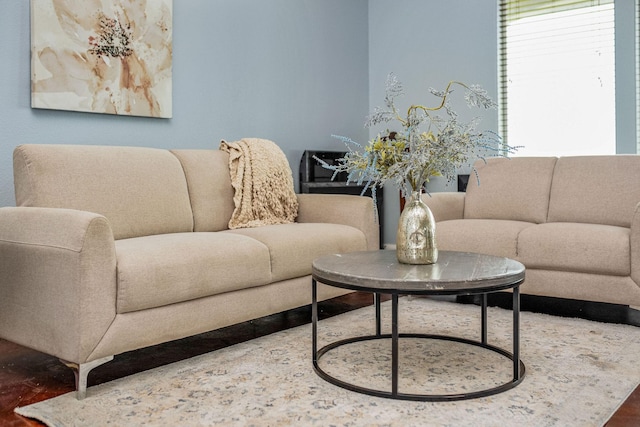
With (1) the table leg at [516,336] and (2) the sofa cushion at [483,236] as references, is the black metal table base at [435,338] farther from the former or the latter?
(2) the sofa cushion at [483,236]

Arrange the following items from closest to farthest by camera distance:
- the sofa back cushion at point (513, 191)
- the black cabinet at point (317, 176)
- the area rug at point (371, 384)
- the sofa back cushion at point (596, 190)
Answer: the area rug at point (371, 384)
the sofa back cushion at point (596, 190)
the sofa back cushion at point (513, 191)
the black cabinet at point (317, 176)

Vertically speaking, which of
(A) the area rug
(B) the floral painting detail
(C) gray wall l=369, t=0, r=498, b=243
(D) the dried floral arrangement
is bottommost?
(A) the area rug

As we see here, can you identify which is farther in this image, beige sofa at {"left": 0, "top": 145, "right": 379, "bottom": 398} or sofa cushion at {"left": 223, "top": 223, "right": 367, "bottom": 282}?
sofa cushion at {"left": 223, "top": 223, "right": 367, "bottom": 282}

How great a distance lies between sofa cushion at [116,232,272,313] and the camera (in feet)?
6.68

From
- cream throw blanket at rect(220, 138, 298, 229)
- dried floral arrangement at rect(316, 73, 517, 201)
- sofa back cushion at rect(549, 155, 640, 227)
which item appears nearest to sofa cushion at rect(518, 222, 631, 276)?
sofa back cushion at rect(549, 155, 640, 227)

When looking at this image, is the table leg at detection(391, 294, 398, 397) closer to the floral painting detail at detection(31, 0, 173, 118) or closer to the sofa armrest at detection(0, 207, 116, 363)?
the sofa armrest at detection(0, 207, 116, 363)

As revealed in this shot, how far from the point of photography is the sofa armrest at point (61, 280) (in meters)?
1.91

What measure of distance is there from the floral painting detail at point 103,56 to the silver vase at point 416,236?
187 centimetres

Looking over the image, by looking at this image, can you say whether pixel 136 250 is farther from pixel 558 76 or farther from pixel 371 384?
pixel 558 76

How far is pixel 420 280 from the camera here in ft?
5.99

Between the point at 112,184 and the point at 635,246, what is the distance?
240 cm

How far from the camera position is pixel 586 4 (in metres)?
4.27

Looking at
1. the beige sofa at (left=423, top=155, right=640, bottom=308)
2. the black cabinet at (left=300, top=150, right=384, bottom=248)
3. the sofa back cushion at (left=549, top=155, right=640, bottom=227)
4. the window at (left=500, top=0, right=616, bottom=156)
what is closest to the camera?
the beige sofa at (left=423, top=155, right=640, bottom=308)

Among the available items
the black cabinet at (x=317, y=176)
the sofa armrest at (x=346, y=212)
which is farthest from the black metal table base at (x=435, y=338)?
the black cabinet at (x=317, y=176)
